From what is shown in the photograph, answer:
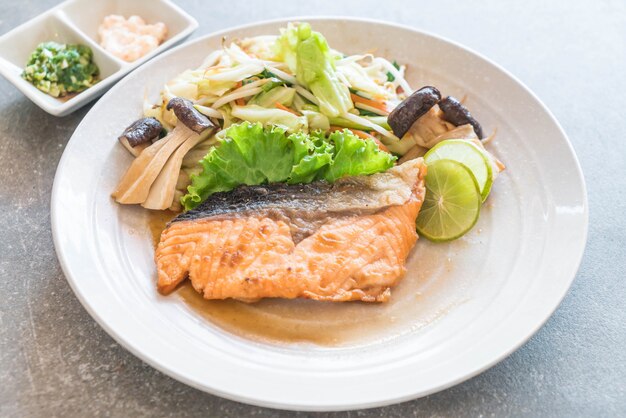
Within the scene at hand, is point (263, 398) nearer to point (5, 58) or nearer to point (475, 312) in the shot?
point (475, 312)

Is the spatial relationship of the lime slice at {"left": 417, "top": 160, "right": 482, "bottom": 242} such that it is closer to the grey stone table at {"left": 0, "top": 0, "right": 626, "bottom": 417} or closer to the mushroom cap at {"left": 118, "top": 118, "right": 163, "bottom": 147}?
the grey stone table at {"left": 0, "top": 0, "right": 626, "bottom": 417}

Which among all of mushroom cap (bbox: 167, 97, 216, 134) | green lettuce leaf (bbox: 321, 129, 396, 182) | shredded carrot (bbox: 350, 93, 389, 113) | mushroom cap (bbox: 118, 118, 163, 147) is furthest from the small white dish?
green lettuce leaf (bbox: 321, 129, 396, 182)

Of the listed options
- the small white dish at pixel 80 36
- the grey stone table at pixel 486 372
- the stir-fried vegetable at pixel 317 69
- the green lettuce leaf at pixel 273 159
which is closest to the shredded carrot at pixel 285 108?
the stir-fried vegetable at pixel 317 69

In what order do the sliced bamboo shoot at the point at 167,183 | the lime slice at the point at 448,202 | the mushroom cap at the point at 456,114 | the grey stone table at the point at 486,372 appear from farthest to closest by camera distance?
the mushroom cap at the point at 456,114, the sliced bamboo shoot at the point at 167,183, the lime slice at the point at 448,202, the grey stone table at the point at 486,372

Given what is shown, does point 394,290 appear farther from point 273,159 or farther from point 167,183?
point 167,183

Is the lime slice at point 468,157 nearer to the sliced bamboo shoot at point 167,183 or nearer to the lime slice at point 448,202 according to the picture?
the lime slice at point 448,202

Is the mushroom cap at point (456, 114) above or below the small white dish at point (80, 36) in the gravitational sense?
Answer: above

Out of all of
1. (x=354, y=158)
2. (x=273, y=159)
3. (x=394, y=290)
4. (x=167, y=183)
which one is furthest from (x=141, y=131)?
(x=394, y=290)
